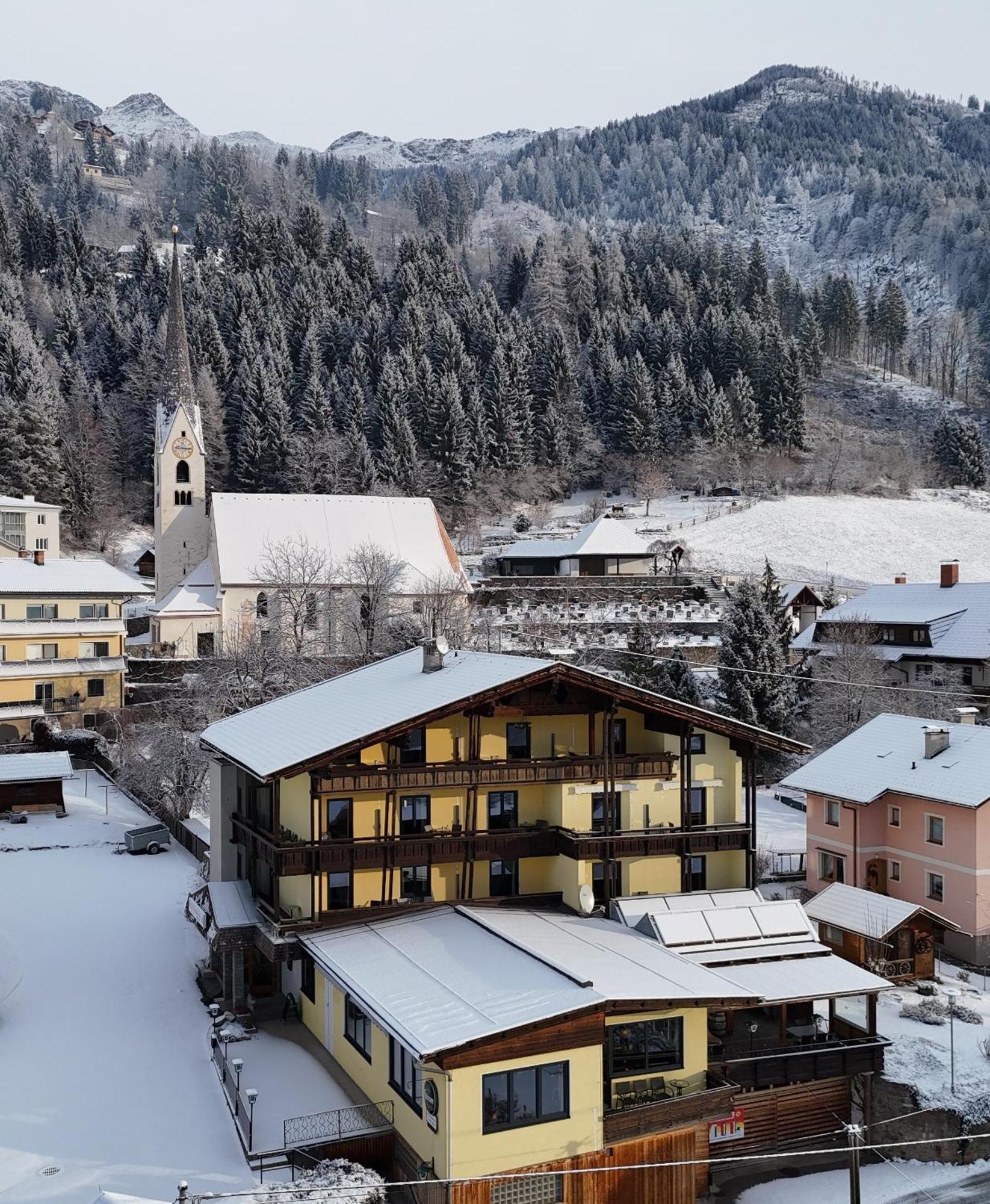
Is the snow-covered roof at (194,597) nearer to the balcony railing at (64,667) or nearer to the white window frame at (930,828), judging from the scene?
the balcony railing at (64,667)

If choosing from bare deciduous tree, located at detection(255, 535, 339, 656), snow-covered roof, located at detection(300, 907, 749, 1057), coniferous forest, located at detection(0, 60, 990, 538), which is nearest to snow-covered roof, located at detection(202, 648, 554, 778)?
snow-covered roof, located at detection(300, 907, 749, 1057)

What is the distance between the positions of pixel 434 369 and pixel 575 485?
17.0 m

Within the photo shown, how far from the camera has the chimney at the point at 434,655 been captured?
26422 millimetres

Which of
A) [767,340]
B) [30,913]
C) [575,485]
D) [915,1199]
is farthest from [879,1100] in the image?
[767,340]

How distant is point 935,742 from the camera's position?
1307 inches

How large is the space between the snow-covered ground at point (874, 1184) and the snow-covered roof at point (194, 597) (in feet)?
155

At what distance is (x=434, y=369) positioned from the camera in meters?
100

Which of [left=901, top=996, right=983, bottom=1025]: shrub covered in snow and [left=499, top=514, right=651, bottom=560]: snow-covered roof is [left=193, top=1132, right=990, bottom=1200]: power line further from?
[left=499, top=514, right=651, bottom=560]: snow-covered roof

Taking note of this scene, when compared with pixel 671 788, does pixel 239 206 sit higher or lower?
higher

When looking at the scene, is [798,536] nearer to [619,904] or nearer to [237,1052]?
[619,904]

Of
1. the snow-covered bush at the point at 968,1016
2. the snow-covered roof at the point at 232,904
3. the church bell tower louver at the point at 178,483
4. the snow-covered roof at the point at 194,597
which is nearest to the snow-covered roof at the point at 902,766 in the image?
the snow-covered bush at the point at 968,1016

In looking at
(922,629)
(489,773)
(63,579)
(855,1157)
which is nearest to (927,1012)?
(855,1157)

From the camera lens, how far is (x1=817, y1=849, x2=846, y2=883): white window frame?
33.6m

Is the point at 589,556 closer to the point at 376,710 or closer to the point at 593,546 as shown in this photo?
the point at 593,546
